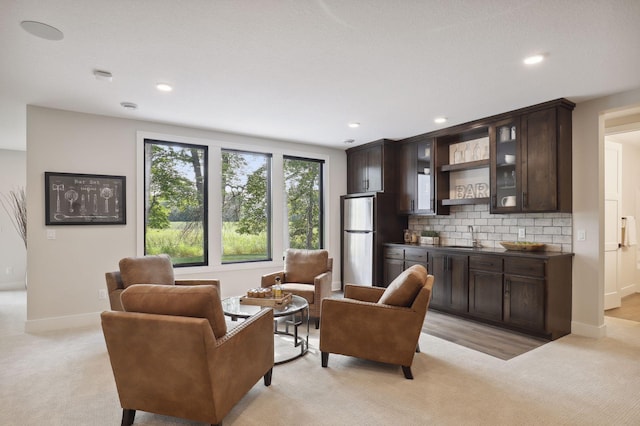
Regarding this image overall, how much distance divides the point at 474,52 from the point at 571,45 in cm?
66

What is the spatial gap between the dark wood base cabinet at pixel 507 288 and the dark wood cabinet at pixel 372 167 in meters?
1.43

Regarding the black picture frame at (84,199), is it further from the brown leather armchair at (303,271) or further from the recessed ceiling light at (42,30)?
the recessed ceiling light at (42,30)

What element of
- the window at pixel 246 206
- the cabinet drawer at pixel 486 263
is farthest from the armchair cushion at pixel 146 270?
the cabinet drawer at pixel 486 263

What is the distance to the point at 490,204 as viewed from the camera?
4.49 m

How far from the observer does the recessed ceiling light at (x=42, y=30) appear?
2.31 m

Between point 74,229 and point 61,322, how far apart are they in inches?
42.5

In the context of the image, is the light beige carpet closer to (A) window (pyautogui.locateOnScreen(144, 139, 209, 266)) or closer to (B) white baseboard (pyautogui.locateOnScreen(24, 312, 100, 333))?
(B) white baseboard (pyautogui.locateOnScreen(24, 312, 100, 333))

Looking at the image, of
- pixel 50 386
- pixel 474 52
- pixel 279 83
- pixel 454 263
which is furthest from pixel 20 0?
pixel 454 263

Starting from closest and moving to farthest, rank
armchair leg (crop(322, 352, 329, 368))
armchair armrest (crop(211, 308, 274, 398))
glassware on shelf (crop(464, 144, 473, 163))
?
armchair armrest (crop(211, 308, 274, 398))
armchair leg (crop(322, 352, 329, 368))
glassware on shelf (crop(464, 144, 473, 163))

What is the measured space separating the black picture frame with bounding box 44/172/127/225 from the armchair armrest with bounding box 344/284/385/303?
3011 mm

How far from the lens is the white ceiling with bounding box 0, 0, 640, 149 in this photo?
217cm

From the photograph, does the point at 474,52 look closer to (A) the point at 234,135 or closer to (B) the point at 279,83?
(B) the point at 279,83

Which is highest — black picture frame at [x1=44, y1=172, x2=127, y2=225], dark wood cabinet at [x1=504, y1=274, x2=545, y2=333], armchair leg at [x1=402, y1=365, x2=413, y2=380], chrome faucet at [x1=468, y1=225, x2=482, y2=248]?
black picture frame at [x1=44, y1=172, x2=127, y2=225]

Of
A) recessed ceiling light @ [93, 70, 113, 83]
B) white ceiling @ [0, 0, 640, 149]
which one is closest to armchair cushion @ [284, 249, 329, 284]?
white ceiling @ [0, 0, 640, 149]
